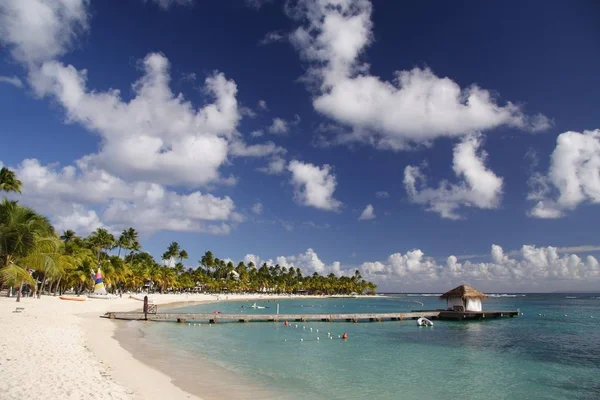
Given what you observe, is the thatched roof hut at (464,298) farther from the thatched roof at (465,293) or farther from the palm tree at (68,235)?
the palm tree at (68,235)

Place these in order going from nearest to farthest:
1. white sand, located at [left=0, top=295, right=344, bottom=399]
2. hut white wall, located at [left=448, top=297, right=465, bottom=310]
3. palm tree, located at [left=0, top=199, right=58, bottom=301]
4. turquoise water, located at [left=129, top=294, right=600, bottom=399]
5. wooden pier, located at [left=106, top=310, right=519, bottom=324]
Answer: white sand, located at [left=0, top=295, right=344, bottom=399]
turquoise water, located at [left=129, top=294, right=600, bottom=399]
palm tree, located at [left=0, top=199, right=58, bottom=301]
wooden pier, located at [left=106, top=310, right=519, bottom=324]
hut white wall, located at [left=448, top=297, right=465, bottom=310]

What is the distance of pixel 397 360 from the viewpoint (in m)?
24.0

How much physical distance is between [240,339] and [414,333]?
1829 centimetres

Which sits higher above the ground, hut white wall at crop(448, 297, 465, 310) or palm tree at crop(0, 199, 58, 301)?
palm tree at crop(0, 199, 58, 301)

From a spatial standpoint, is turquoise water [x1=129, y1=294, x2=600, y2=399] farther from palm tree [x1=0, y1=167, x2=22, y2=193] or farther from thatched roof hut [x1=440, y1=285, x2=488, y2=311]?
palm tree [x1=0, y1=167, x2=22, y2=193]

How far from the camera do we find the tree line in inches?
1040

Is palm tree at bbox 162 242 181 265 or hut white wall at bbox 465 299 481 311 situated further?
palm tree at bbox 162 242 181 265

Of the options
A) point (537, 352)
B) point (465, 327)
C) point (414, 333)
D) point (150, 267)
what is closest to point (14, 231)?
point (414, 333)

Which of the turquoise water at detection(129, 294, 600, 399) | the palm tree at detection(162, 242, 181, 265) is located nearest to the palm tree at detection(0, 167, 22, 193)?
the turquoise water at detection(129, 294, 600, 399)

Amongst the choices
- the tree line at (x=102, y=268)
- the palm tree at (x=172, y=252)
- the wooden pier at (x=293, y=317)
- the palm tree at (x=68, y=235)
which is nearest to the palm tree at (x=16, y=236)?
the tree line at (x=102, y=268)

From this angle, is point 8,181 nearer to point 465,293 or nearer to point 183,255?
point 465,293

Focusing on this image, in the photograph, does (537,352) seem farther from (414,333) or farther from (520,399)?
(520,399)

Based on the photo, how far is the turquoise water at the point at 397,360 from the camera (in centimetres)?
1720

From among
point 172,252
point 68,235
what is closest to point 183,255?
point 172,252
